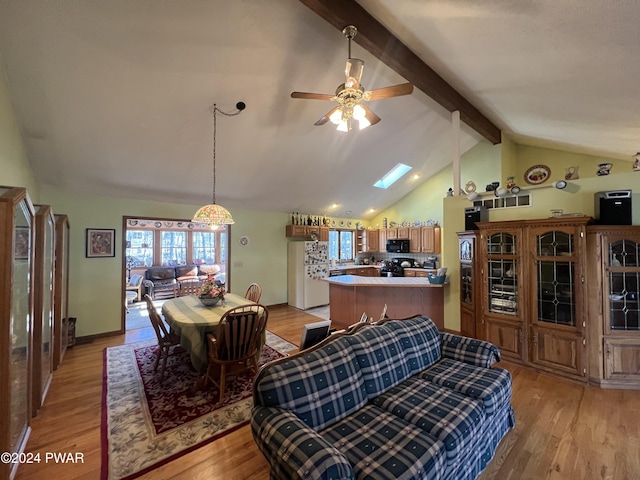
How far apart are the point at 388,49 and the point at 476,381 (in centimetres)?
306

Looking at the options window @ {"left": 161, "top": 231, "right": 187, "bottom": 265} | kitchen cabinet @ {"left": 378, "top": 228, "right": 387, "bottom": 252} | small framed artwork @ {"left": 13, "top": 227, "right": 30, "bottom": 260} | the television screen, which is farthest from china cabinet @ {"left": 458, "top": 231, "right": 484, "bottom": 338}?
window @ {"left": 161, "top": 231, "right": 187, "bottom": 265}

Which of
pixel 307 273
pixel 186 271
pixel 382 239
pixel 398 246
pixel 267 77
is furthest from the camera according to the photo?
pixel 186 271

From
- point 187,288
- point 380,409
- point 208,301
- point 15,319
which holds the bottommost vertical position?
point 187,288

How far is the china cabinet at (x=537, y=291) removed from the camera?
2.94 meters

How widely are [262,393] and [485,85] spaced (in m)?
3.95

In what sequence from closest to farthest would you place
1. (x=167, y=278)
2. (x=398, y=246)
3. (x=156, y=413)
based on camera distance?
1. (x=156, y=413)
2. (x=398, y=246)
3. (x=167, y=278)

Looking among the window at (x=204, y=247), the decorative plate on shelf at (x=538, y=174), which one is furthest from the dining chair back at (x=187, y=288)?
the decorative plate on shelf at (x=538, y=174)

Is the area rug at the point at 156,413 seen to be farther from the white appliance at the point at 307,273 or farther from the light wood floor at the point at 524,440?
the white appliance at the point at 307,273

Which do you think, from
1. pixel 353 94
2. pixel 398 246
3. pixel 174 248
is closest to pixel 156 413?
pixel 353 94

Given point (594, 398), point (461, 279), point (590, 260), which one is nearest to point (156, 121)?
point (461, 279)

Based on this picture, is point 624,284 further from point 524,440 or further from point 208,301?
point 208,301

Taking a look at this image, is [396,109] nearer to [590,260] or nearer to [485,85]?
[485,85]

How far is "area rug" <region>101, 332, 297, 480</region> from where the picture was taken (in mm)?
1988

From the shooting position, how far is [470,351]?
2381 mm
